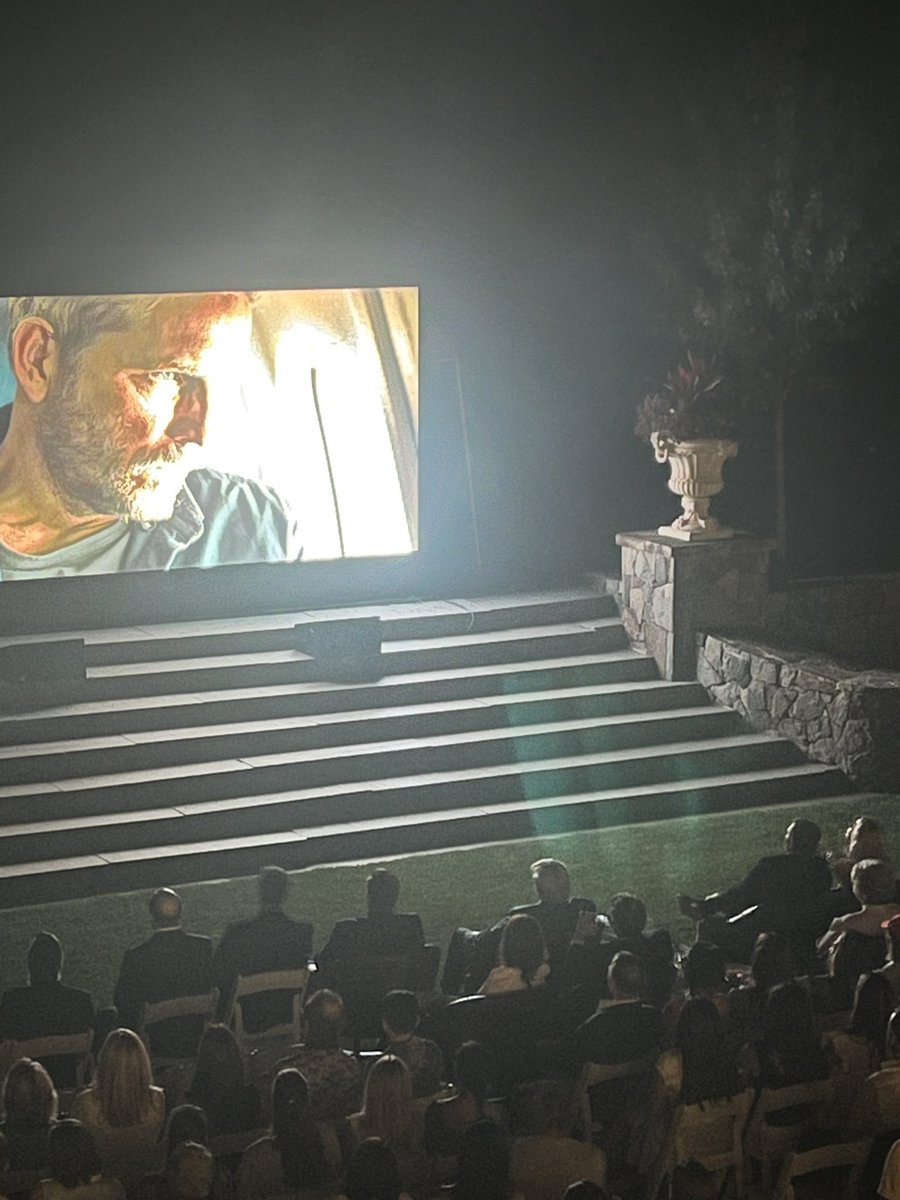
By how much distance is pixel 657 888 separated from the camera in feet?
36.1

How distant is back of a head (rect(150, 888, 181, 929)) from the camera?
827cm

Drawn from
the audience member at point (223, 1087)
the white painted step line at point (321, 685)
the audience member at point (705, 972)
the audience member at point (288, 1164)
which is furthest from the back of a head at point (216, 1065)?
the white painted step line at point (321, 685)

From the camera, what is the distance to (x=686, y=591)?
44.9ft

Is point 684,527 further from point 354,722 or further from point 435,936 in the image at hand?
point 435,936

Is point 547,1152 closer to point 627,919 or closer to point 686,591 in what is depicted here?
point 627,919

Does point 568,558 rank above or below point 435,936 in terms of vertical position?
above

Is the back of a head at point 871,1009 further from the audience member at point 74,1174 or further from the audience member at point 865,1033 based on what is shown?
the audience member at point 74,1174

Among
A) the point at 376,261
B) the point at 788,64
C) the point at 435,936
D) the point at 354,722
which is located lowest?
the point at 435,936

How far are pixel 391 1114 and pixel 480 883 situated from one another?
452 centimetres

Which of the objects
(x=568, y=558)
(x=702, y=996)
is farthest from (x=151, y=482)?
(x=702, y=996)

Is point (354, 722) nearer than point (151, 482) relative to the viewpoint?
Yes

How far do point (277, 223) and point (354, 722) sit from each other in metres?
3.61

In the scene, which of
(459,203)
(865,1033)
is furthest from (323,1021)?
(459,203)

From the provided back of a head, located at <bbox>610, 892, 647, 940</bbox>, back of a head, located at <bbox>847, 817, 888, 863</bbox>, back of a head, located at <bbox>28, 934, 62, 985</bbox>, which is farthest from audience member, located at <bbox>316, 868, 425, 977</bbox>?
back of a head, located at <bbox>847, 817, 888, 863</bbox>
